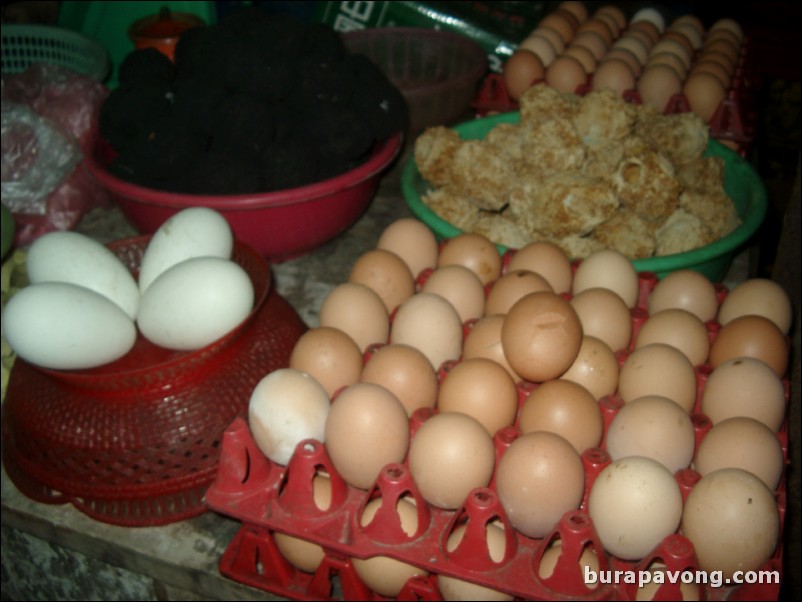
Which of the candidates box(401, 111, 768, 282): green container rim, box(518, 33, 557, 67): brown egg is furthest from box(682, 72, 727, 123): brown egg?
box(518, 33, 557, 67): brown egg

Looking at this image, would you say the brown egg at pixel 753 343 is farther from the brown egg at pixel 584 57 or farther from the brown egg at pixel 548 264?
the brown egg at pixel 584 57

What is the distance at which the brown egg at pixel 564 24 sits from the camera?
181 centimetres

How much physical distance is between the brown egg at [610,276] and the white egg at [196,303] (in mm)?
476

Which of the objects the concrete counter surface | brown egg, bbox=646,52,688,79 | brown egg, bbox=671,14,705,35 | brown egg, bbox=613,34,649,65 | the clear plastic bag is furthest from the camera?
brown egg, bbox=671,14,705,35

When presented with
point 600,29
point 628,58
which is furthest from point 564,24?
point 628,58

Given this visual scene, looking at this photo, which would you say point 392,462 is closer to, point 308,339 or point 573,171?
point 308,339

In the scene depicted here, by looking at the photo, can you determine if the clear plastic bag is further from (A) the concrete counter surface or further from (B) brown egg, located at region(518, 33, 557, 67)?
(B) brown egg, located at region(518, 33, 557, 67)

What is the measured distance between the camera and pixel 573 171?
1.17 meters

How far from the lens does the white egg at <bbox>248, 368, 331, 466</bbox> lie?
2.42ft

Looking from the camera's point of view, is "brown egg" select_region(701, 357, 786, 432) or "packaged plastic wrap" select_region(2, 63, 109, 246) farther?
"packaged plastic wrap" select_region(2, 63, 109, 246)

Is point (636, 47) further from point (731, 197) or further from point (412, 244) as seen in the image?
point (412, 244)

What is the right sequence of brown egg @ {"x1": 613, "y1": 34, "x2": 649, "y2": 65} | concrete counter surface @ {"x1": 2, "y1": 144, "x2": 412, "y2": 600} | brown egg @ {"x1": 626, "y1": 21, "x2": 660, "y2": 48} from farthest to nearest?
1. brown egg @ {"x1": 626, "y1": 21, "x2": 660, "y2": 48}
2. brown egg @ {"x1": 613, "y1": 34, "x2": 649, "y2": 65}
3. concrete counter surface @ {"x1": 2, "y1": 144, "x2": 412, "y2": 600}

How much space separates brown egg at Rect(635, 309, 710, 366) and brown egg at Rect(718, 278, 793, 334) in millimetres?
70

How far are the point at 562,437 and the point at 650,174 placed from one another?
1.97 ft
